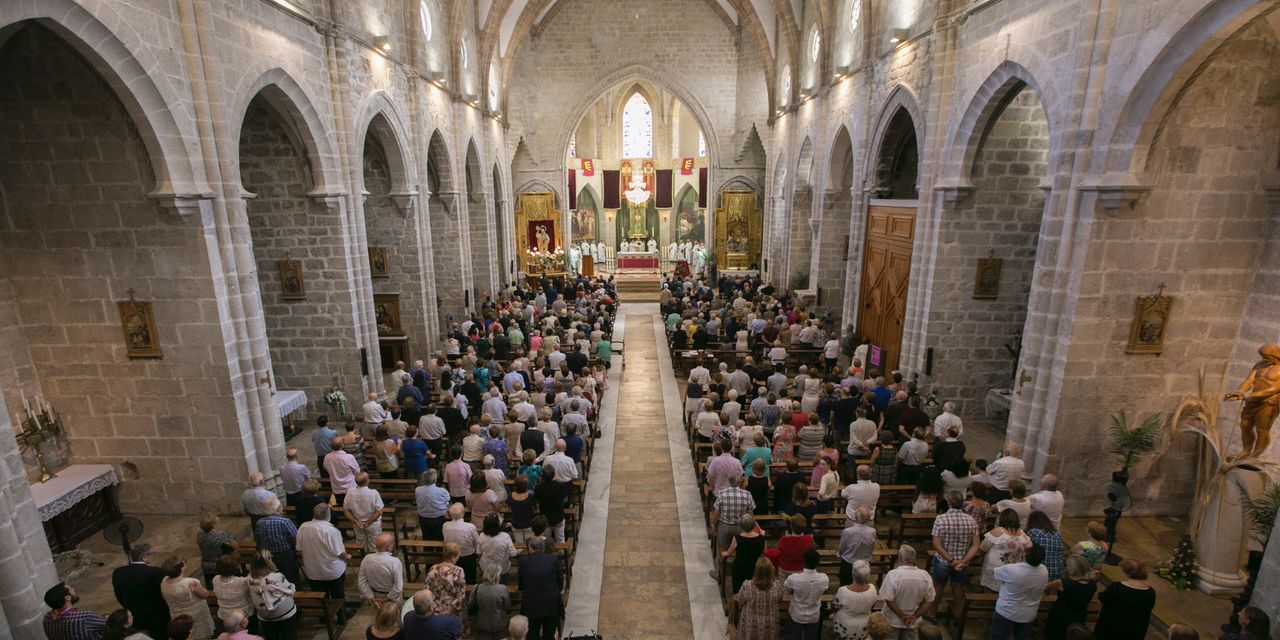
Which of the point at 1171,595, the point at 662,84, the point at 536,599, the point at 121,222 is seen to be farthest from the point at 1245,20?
the point at 662,84

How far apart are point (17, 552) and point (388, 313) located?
33.9ft

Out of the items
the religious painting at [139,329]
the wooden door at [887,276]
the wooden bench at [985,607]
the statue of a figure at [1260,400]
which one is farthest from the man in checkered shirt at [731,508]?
the religious painting at [139,329]

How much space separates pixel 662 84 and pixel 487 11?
30.3 feet

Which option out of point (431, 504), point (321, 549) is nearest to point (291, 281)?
point (431, 504)

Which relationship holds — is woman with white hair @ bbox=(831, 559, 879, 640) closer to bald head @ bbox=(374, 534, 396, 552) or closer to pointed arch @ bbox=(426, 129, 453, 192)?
bald head @ bbox=(374, 534, 396, 552)

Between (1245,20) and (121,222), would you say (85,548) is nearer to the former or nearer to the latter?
(121,222)

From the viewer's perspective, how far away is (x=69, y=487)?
7.48 meters

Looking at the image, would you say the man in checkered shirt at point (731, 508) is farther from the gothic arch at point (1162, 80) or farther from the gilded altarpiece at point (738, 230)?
the gilded altarpiece at point (738, 230)

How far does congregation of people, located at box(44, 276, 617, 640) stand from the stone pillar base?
7.08 metres

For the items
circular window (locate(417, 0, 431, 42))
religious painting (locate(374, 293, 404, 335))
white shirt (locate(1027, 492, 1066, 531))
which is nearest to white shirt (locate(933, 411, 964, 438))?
white shirt (locate(1027, 492, 1066, 531))

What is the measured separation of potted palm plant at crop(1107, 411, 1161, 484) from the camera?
24.6 ft

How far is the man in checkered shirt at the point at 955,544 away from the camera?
6.09 m

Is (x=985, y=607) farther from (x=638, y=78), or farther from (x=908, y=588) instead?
(x=638, y=78)

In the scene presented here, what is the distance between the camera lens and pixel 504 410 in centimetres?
978
